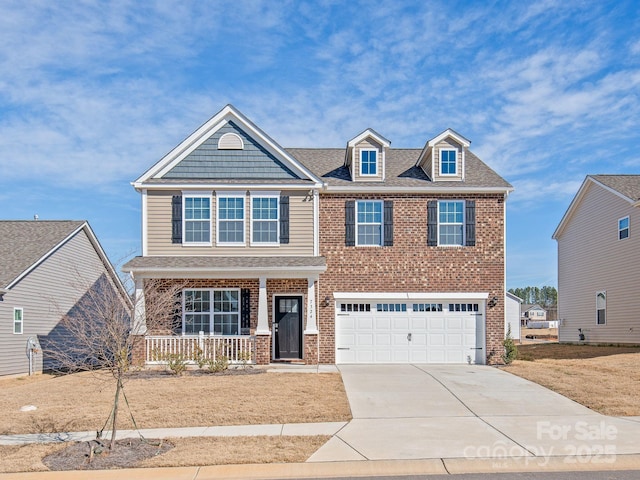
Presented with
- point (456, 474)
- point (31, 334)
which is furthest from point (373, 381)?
point (31, 334)

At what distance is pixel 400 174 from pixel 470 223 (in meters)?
2.98

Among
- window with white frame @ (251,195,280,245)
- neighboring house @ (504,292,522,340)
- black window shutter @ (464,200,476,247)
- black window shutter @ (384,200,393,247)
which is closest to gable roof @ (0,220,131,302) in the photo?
window with white frame @ (251,195,280,245)

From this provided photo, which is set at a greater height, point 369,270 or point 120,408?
point 369,270

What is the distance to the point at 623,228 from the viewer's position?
2553 centimetres

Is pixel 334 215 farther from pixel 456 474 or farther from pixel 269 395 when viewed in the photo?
pixel 456 474

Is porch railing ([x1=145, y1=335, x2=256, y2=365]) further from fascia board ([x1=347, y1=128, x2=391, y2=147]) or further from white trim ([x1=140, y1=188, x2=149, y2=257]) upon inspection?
fascia board ([x1=347, y1=128, x2=391, y2=147])

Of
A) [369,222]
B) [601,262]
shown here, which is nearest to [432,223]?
[369,222]

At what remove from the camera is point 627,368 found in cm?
1770

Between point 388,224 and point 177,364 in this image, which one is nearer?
point 177,364

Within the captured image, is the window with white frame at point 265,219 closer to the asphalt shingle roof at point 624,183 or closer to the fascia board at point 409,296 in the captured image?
the fascia board at point 409,296

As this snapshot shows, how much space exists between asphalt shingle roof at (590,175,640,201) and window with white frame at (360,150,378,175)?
1104cm

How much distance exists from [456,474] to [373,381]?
7.56 meters

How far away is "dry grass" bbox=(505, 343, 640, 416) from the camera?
12832mm

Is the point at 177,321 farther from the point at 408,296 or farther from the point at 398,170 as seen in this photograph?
the point at 398,170
